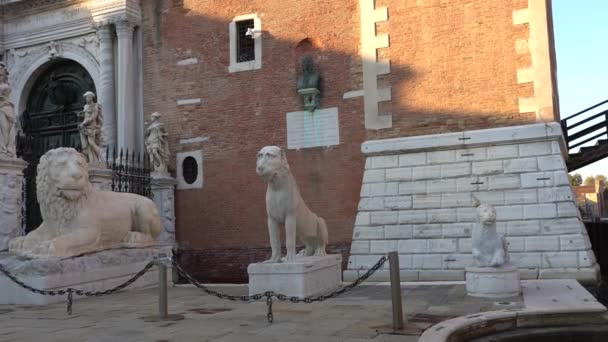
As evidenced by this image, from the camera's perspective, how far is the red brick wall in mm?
11562

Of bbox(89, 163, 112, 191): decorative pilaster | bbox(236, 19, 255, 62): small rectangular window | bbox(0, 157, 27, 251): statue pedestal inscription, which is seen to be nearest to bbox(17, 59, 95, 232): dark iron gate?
bbox(89, 163, 112, 191): decorative pilaster

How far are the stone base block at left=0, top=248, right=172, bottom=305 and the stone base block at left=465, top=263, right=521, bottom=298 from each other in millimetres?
5255

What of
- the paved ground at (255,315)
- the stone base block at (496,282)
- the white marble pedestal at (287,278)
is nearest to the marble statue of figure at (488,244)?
the stone base block at (496,282)

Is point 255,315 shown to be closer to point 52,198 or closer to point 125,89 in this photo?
point 52,198

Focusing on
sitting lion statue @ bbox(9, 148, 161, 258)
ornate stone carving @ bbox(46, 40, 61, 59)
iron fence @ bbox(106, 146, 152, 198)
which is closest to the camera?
sitting lion statue @ bbox(9, 148, 161, 258)

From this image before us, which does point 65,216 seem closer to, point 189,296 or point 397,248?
point 189,296

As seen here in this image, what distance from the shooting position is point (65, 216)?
8.34 metres

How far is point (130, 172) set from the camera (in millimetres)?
13250

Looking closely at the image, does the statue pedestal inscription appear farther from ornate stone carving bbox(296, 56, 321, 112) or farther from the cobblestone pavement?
ornate stone carving bbox(296, 56, 321, 112)

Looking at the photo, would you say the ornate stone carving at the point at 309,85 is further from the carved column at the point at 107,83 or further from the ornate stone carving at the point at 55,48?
the ornate stone carving at the point at 55,48

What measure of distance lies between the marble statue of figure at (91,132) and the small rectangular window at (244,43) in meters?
3.90

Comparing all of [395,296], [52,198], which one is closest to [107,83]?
[52,198]

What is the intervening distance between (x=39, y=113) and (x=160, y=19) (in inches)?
176

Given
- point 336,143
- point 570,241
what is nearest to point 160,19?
point 336,143
